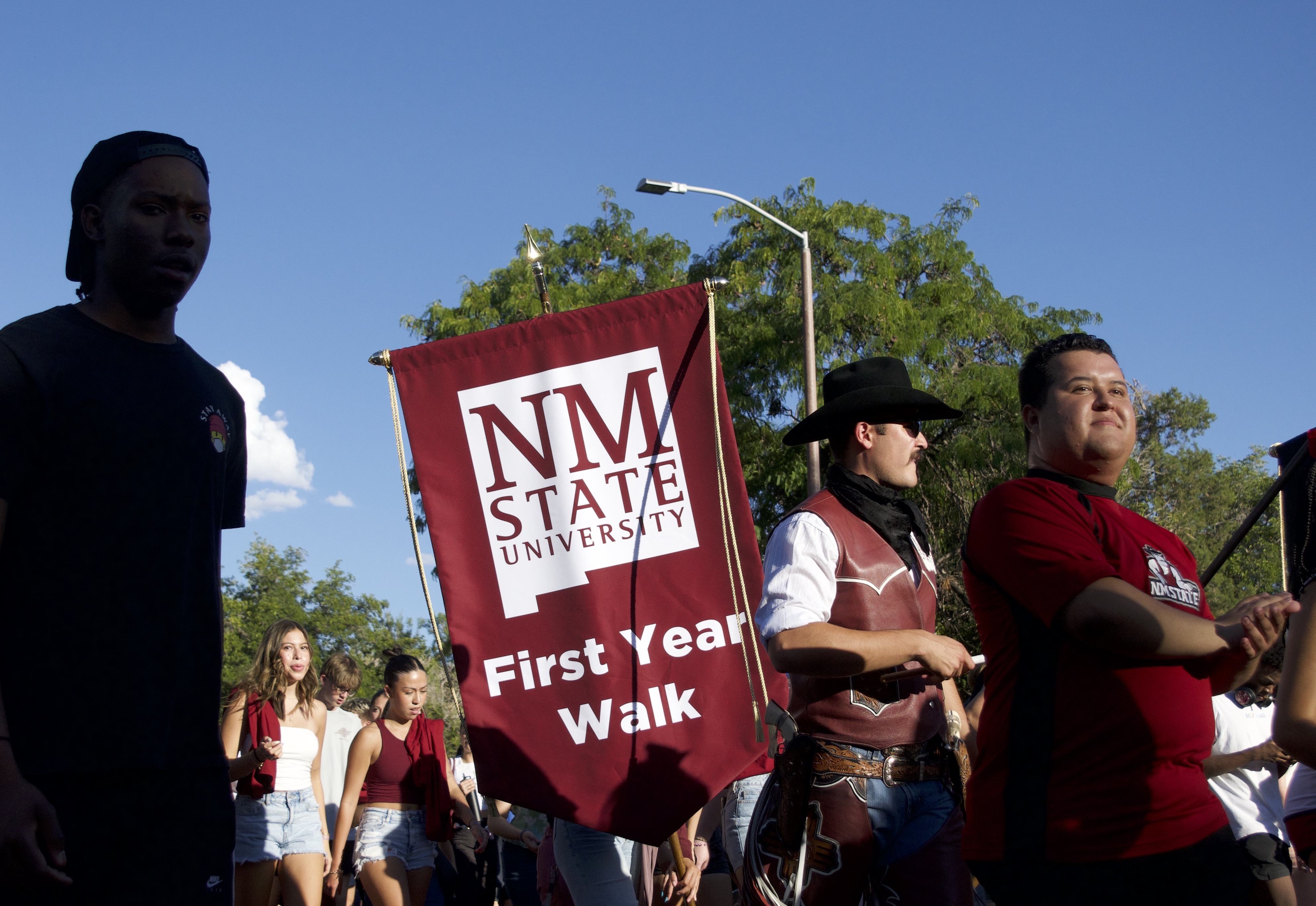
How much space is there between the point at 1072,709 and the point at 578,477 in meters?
2.24

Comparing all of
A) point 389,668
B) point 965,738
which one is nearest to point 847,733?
point 965,738

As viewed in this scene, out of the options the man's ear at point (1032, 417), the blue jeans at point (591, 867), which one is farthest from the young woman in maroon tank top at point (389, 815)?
the man's ear at point (1032, 417)

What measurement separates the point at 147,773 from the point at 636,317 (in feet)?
9.25

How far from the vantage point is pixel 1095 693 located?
95.7 inches

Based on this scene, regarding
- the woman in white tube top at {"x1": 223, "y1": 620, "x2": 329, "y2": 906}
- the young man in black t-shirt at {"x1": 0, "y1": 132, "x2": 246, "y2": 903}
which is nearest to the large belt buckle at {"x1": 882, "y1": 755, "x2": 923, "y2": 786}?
the young man in black t-shirt at {"x1": 0, "y1": 132, "x2": 246, "y2": 903}

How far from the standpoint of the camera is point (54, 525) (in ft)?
6.48

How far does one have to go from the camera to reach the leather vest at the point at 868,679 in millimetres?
3268

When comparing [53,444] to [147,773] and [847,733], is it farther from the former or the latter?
[847,733]

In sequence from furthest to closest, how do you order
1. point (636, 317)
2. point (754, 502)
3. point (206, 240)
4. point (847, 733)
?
point (754, 502)
point (636, 317)
point (847, 733)
point (206, 240)

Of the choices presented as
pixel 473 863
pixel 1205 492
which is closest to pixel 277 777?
pixel 473 863

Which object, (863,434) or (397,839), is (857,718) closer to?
(863,434)

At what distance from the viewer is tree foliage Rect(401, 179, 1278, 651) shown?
17.8 metres

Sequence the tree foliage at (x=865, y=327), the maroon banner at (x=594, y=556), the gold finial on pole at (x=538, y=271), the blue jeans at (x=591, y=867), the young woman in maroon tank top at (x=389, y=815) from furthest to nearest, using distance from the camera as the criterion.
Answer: the tree foliage at (x=865, y=327) → the young woman in maroon tank top at (x=389, y=815) → the gold finial on pole at (x=538, y=271) → the blue jeans at (x=591, y=867) → the maroon banner at (x=594, y=556)

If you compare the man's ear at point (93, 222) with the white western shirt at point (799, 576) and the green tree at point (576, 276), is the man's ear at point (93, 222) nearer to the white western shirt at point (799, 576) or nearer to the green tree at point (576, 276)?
the white western shirt at point (799, 576)
